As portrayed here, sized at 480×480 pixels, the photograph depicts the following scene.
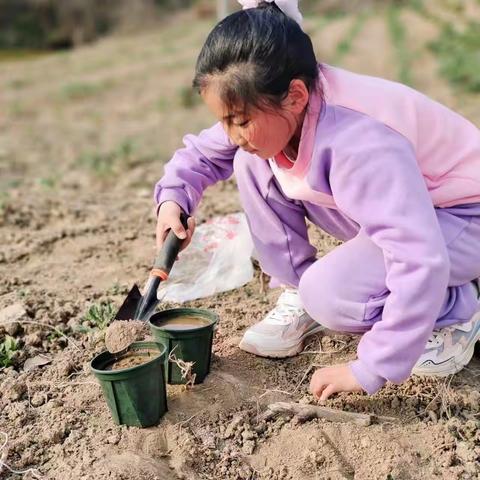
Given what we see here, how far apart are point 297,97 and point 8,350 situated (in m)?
1.35

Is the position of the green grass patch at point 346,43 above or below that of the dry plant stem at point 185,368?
below

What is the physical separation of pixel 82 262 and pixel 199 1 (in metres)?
32.0

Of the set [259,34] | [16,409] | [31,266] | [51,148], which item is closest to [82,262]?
[31,266]

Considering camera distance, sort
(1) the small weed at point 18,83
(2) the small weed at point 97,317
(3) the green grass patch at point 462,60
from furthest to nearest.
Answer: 1. (1) the small weed at point 18,83
2. (3) the green grass patch at point 462,60
3. (2) the small weed at point 97,317

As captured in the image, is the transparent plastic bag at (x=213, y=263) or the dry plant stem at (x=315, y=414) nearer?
the dry plant stem at (x=315, y=414)

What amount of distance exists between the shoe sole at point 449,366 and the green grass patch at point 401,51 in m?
7.36

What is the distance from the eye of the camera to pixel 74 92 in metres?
11.4

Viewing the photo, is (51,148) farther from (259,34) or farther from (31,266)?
(259,34)

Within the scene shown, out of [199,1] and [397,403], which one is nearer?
[397,403]

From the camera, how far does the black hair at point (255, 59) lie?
190cm

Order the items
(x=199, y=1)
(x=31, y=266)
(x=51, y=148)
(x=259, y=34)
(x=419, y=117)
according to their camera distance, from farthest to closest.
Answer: (x=199, y=1) < (x=51, y=148) < (x=31, y=266) < (x=419, y=117) < (x=259, y=34)

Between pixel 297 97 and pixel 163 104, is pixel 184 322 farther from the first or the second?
pixel 163 104

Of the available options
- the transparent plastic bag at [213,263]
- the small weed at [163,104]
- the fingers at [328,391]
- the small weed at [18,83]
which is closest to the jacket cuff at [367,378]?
the fingers at [328,391]

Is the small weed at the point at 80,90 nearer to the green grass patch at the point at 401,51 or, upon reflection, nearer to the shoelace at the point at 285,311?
the green grass patch at the point at 401,51
